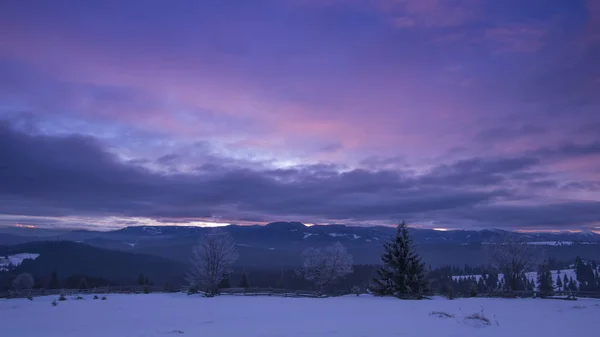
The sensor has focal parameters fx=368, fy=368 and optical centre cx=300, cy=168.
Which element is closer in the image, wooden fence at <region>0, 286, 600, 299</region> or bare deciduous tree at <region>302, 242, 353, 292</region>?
wooden fence at <region>0, 286, 600, 299</region>

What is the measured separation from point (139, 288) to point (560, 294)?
156ft

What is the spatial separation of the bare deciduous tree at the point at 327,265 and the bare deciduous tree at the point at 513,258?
26.7 meters

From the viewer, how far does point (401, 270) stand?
139 feet

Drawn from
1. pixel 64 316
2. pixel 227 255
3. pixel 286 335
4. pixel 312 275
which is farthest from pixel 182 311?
pixel 312 275

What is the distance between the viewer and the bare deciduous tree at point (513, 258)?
53125 mm

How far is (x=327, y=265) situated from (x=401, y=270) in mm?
31172

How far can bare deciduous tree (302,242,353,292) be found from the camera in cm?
7162

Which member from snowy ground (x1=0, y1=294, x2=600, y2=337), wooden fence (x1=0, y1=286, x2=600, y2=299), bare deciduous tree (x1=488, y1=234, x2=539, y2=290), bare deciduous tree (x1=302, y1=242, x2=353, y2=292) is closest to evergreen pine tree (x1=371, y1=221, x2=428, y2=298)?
wooden fence (x1=0, y1=286, x2=600, y2=299)

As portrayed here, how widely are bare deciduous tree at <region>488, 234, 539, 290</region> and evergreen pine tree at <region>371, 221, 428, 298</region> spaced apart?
18.6 m

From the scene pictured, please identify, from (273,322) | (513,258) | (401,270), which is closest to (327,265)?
(401,270)

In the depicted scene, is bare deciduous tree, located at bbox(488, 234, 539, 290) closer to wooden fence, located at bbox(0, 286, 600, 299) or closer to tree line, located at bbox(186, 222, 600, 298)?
tree line, located at bbox(186, 222, 600, 298)

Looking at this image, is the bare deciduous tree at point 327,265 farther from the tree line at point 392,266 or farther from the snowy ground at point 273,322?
the snowy ground at point 273,322

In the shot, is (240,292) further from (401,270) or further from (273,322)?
(273,322)

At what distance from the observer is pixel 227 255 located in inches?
2297
